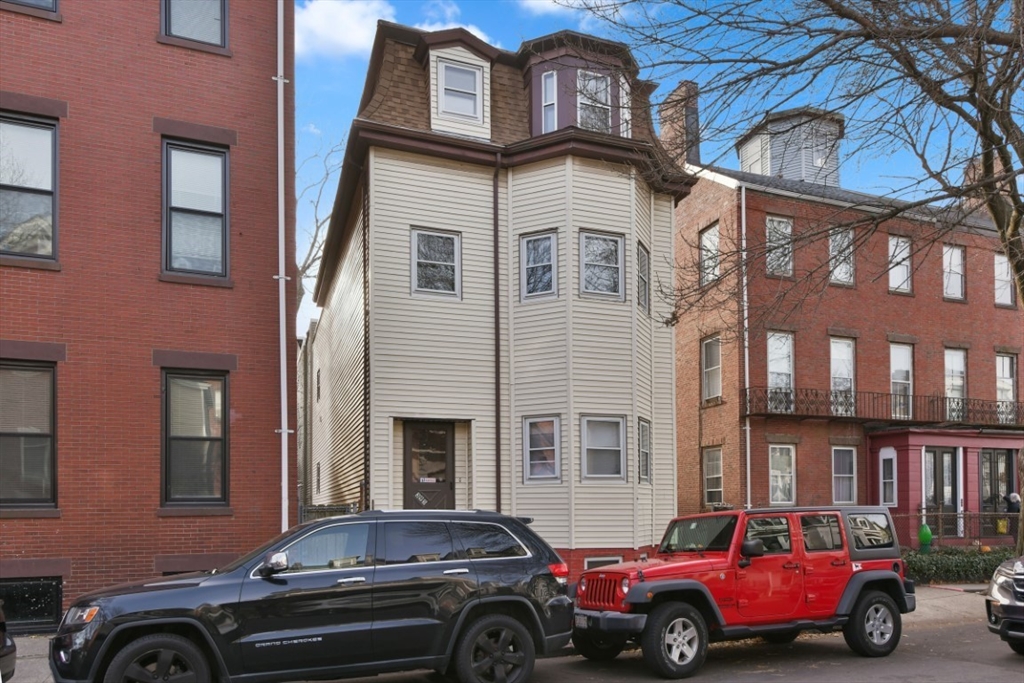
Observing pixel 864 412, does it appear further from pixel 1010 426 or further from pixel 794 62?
pixel 794 62

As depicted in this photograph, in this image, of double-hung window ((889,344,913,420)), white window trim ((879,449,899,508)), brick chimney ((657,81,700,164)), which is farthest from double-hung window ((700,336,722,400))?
brick chimney ((657,81,700,164))

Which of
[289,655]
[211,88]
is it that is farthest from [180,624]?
[211,88]

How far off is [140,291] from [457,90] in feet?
24.7

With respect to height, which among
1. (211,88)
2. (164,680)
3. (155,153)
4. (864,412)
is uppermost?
(211,88)

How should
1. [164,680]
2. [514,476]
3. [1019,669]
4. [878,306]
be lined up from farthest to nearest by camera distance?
[878,306] < [514,476] < [1019,669] < [164,680]

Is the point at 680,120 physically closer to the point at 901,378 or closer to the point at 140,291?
the point at 140,291

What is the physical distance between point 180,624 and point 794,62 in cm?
919

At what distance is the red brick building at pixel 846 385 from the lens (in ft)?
78.1

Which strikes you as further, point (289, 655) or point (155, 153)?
point (155, 153)

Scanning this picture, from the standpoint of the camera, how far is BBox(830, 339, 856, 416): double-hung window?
81.3 feet

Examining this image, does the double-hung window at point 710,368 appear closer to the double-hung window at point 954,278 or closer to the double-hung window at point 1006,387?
the double-hung window at point 954,278

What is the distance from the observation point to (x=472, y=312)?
57.7 ft

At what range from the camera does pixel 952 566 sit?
19156 mm

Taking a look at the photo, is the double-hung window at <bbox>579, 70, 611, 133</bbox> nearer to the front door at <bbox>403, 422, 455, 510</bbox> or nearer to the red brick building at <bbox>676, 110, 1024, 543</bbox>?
the front door at <bbox>403, 422, 455, 510</bbox>
